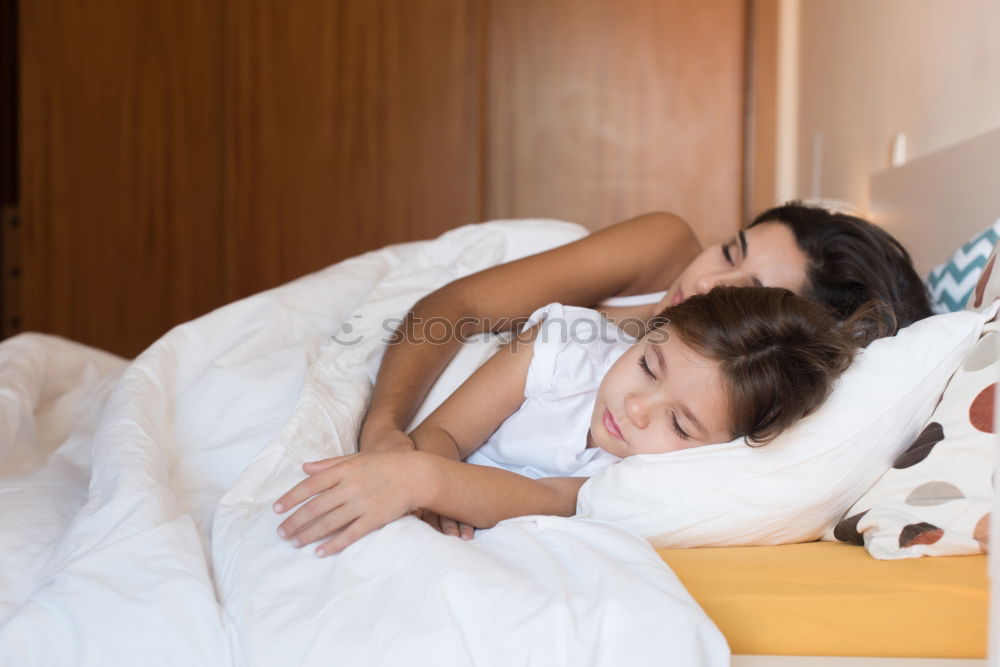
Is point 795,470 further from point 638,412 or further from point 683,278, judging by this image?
point 683,278

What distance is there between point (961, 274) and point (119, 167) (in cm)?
297

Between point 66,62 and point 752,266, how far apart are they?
2.93m

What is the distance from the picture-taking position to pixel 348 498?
0.93 metres

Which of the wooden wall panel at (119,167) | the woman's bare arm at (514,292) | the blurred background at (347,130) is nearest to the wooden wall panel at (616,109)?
the blurred background at (347,130)

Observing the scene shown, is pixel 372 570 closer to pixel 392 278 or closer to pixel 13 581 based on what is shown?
pixel 13 581

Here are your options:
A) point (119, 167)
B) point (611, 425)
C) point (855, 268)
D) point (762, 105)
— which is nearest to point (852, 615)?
point (611, 425)

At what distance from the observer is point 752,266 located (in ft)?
4.61

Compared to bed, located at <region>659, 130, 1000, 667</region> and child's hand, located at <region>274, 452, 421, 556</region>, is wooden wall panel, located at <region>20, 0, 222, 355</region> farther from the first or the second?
Result: bed, located at <region>659, 130, 1000, 667</region>

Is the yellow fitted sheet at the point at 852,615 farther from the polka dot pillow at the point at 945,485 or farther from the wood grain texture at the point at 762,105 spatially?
the wood grain texture at the point at 762,105

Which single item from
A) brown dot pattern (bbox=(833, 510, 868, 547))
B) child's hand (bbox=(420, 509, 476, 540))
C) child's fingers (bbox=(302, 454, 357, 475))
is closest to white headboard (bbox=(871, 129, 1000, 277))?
brown dot pattern (bbox=(833, 510, 868, 547))

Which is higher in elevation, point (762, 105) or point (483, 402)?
point (762, 105)

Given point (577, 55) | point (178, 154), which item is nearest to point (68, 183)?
point (178, 154)

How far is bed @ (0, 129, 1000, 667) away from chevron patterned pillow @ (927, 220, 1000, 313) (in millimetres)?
548

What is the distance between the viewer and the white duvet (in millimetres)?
772
